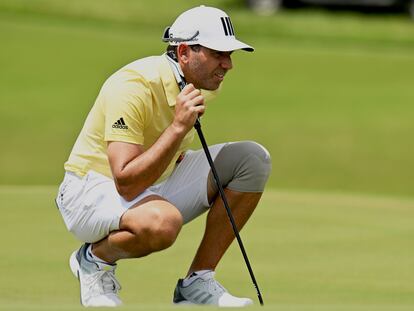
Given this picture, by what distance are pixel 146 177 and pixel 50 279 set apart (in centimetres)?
131

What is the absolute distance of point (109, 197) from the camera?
227 inches

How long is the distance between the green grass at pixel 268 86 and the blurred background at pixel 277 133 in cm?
3

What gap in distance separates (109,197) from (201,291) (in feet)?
2.21

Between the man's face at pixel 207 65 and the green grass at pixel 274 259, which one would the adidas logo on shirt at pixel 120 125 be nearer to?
the man's face at pixel 207 65

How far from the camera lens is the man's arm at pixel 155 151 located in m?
5.50

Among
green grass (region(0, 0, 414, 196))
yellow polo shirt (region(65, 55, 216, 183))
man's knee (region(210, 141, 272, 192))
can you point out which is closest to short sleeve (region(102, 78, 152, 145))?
yellow polo shirt (region(65, 55, 216, 183))

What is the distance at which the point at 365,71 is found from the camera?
18.6 metres

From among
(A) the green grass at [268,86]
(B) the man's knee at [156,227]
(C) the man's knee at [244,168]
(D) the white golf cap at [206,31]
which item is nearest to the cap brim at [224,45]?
(D) the white golf cap at [206,31]

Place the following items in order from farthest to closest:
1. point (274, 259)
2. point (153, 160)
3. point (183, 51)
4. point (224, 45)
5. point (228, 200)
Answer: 1. point (274, 259)
2. point (228, 200)
3. point (183, 51)
4. point (224, 45)
5. point (153, 160)

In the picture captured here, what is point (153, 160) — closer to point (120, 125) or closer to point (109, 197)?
point (120, 125)

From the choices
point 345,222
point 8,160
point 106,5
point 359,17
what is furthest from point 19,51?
point 345,222

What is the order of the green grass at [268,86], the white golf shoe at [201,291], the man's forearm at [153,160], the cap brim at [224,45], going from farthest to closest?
the green grass at [268,86] → the white golf shoe at [201,291] → the cap brim at [224,45] → the man's forearm at [153,160]

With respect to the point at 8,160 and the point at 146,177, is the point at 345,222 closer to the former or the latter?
the point at 146,177

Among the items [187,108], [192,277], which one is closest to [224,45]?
[187,108]
